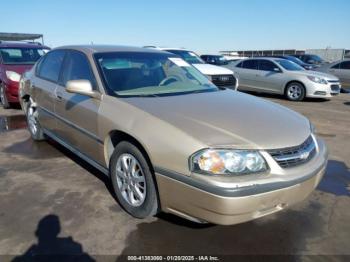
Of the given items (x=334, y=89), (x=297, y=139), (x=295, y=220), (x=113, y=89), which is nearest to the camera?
(x=297, y=139)

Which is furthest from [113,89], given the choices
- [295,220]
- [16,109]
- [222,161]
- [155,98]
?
[16,109]

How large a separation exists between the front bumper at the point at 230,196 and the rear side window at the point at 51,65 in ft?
8.81

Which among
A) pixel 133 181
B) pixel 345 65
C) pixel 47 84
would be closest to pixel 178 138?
pixel 133 181

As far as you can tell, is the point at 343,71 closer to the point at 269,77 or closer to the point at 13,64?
the point at 269,77

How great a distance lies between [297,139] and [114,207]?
192 cm

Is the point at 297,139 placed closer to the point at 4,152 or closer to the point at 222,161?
the point at 222,161

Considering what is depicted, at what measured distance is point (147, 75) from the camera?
3947 mm

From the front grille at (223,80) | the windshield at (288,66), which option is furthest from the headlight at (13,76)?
the windshield at (288,66)

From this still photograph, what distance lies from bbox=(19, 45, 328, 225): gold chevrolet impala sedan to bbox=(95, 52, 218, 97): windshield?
13 millimetres

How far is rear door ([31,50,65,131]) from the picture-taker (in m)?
4.63

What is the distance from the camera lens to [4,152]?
5238 mm

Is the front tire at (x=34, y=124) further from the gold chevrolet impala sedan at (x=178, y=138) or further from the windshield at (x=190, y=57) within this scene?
the windshield at (x=190, y=57)

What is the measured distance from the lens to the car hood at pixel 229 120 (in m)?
2.65

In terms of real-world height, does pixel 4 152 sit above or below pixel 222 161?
below
